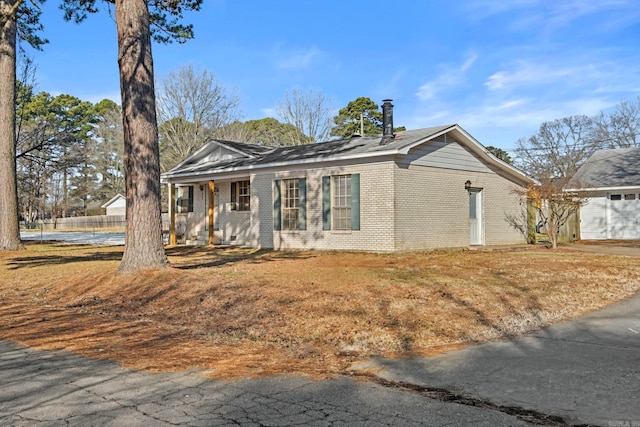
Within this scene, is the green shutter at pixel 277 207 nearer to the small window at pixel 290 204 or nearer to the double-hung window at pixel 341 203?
the small window at pixel 290 204

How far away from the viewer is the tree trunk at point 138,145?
11266 mm

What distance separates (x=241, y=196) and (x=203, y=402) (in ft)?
59.3

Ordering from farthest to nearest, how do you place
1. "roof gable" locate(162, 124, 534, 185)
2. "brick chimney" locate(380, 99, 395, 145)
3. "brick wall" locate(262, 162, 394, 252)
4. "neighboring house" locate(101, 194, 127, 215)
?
"neighboring house" locate(101, 194, 127, 215) → "brick chimney" locate(380, 99, 395, 145) → "roof gable" locate(162, 124, 534, 185) → "brick wall" locate(262, 162, 394, 252)

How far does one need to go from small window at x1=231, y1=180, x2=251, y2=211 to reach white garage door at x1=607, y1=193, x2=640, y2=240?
55.0ft

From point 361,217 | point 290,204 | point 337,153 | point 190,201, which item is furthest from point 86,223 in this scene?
point 361,217

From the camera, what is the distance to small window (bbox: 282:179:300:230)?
63.5ft

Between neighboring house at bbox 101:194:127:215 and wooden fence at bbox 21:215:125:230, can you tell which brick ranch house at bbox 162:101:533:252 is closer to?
wooden fence at bbox 21:215:125:230

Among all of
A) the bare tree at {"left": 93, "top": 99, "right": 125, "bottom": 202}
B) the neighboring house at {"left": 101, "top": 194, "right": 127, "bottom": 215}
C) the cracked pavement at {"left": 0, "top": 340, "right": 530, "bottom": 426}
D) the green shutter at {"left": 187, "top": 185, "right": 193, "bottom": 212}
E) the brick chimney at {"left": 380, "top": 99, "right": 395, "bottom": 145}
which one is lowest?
the cracked pavement at {"left": 0, "top": 340, "right": 530, "bottom": 426}

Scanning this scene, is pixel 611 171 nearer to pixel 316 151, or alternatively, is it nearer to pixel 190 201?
pixel 316 151

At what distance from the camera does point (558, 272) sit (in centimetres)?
1136

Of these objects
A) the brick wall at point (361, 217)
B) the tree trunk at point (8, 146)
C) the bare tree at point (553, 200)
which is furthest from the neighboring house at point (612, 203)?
the tree trunk at point (8, 146)

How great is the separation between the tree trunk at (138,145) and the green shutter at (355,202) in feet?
24.3

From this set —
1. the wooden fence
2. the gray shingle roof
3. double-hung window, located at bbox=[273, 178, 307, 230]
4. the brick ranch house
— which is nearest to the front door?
the brick ranch house

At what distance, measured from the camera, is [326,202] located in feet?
60.0
